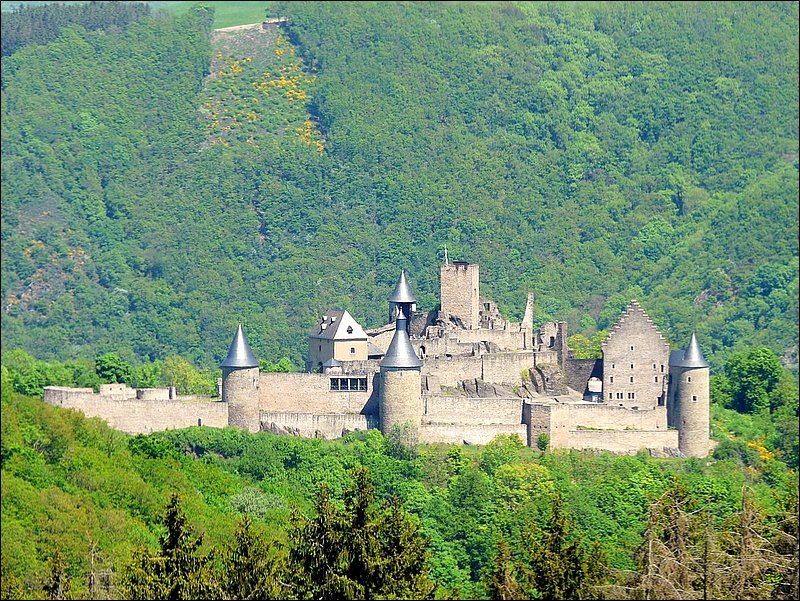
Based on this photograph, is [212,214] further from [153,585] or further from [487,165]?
[153,585]

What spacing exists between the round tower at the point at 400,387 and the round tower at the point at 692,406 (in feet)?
21.5

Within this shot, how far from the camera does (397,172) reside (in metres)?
113

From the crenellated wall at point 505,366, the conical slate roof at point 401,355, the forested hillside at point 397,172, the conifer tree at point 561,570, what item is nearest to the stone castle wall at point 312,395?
the conical slate roof at point 401,355

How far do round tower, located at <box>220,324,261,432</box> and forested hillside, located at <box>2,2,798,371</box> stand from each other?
84.0ft

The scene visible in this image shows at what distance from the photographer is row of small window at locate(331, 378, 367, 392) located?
204 ft

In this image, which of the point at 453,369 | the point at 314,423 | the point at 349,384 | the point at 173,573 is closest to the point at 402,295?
the point at 453,369

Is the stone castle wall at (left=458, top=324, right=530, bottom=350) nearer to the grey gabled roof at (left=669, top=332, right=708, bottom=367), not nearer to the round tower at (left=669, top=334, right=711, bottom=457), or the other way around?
the grey gabled roof at (left=669, top=332, right=708, bottom=367)

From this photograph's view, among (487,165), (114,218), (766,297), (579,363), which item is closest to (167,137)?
(114,218)

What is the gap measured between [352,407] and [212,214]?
5021cm

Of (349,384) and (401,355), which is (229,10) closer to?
(349,384)

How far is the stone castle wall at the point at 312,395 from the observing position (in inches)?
2442

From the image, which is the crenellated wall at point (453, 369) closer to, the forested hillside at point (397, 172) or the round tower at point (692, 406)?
the round tower at point (692, 406)

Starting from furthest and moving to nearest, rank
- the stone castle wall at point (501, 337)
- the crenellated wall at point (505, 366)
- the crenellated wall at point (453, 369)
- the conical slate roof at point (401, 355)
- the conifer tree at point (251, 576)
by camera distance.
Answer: the stone castle wall at point (501, 337) < the crenellated wall at point (505, 366) < the crenellated wall at point (453, 369) < the conical slate roof at point (401, 355) < the conifer tree at point (251, 576)

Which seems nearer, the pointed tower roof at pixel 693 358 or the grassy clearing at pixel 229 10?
the pointed tower roof at pixel 693 358
